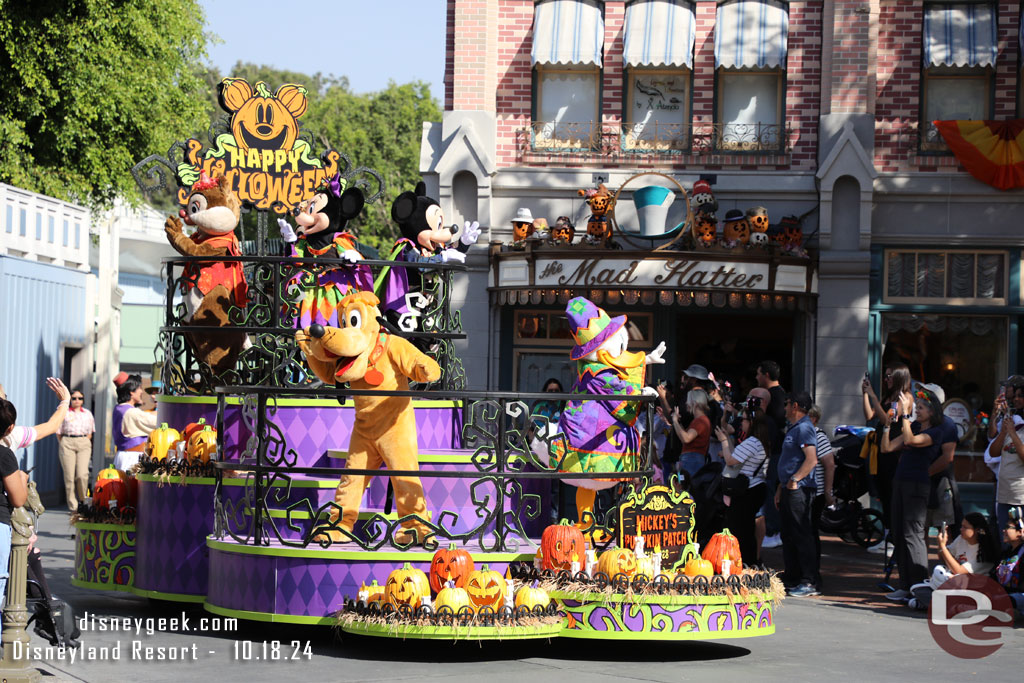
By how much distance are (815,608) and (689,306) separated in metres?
8.04

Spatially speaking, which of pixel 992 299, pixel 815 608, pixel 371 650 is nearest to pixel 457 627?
pixel 371 650

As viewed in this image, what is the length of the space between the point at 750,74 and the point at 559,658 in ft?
41.2

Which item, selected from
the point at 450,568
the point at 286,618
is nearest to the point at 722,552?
the point at 450,568

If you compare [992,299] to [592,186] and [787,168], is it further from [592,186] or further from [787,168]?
[592,186]

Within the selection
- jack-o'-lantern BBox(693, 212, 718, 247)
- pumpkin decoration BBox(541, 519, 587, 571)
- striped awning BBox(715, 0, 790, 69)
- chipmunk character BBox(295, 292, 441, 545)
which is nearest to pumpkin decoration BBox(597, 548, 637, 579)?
pumpkin decoration BBox(541, 519, 587, 571)

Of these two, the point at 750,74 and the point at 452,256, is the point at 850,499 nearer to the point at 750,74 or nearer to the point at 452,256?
the point at 452,256

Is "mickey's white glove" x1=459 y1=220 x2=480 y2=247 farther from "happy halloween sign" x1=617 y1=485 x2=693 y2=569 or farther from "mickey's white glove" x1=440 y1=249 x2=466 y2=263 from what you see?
"happy halloween sign" x1=617 y1=485 x2=693 y2=569

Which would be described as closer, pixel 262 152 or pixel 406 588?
pixel 406 588

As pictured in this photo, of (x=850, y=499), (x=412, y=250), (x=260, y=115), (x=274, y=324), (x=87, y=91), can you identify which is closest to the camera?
(x=274, y=324)

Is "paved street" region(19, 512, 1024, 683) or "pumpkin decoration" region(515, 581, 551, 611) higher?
"pumpkin decoration" region(515, 581, 551, 611)

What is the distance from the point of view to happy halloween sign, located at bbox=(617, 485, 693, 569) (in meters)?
9.77

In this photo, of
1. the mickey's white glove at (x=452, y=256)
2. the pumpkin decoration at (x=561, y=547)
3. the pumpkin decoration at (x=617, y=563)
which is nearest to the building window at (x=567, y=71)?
the mickey's white glove at (x=452, y=256)

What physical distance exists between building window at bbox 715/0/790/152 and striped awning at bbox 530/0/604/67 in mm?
1676

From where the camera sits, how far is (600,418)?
34.2ft
